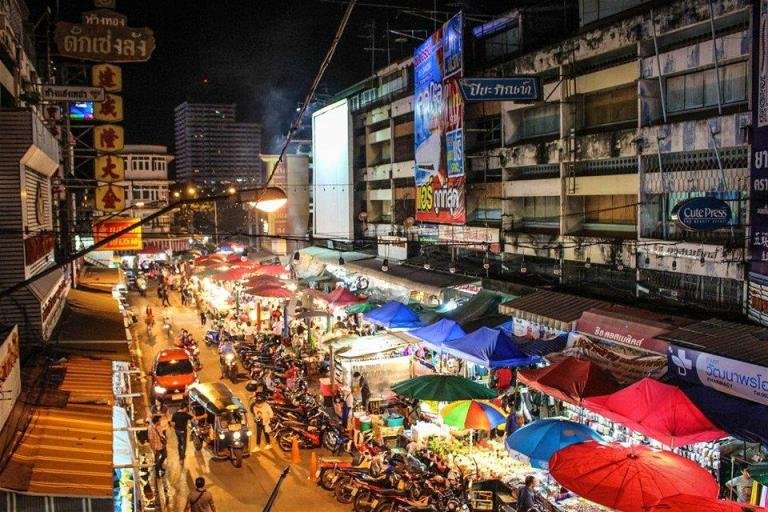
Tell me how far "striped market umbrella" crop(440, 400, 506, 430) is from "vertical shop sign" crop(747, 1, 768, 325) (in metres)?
6.02

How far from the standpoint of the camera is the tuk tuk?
1694 centimetres

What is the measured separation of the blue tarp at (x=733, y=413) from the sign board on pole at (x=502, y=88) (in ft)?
32.8

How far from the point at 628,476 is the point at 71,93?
14586 millimetres

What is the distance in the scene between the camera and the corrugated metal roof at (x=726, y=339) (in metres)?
12.5

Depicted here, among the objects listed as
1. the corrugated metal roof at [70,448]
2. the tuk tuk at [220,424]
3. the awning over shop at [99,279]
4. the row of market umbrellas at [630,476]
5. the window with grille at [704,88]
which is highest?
the window with grille at [704,88]

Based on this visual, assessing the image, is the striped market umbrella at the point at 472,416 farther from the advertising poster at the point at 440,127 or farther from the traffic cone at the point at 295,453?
the advertising poster at the point at 440,127

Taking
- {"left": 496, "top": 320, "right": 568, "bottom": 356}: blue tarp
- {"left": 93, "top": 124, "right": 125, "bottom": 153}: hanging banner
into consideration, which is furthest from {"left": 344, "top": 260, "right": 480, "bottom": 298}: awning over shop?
{"left": 93, "top": 124, "right": 125, "bottom": 153}: hanging banner

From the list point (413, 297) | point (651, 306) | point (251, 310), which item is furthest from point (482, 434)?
point (251, 310)

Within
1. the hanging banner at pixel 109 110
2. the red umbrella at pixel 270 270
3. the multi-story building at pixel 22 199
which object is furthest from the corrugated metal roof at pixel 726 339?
the red umbrella at pixel 270 270

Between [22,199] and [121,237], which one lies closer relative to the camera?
[22,199]

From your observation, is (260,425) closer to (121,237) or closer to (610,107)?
(121,237)

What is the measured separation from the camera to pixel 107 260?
5506 cm

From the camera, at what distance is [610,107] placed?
19812mm

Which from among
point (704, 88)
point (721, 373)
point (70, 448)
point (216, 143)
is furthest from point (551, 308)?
point (216, 143)
